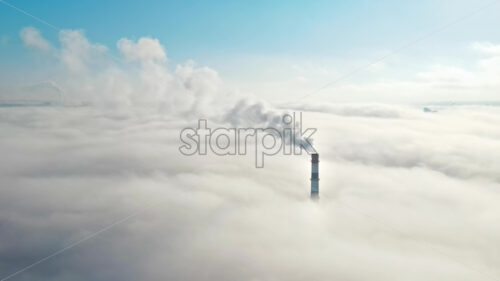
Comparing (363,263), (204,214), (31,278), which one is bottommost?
(31,278)

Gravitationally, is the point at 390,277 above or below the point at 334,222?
below

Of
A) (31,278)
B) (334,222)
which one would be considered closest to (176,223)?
(31,278)

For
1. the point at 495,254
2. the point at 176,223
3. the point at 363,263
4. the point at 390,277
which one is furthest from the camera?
the point at 176,223

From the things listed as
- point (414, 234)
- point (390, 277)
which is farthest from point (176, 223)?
point (414, 234)

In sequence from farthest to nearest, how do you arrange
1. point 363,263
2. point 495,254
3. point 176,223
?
1. point 176,223
2. point 495,254
3. point 363,263

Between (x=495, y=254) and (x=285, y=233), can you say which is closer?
(x=285, y=233)

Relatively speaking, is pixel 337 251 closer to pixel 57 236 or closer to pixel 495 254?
pixel 495 254

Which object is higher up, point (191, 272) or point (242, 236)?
point (242, 236)

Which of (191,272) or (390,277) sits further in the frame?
(191,272)

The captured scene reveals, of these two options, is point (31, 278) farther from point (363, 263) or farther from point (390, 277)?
point (390, 277)
